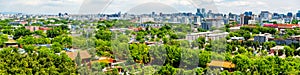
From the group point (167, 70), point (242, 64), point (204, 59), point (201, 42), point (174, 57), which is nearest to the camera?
point (167, 70)

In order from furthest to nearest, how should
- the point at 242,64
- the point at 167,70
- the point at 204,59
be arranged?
1. the point at 204,59
2. the point at 242,64
3. the point at 167,70

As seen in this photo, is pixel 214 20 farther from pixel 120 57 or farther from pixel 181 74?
pixel 120 57

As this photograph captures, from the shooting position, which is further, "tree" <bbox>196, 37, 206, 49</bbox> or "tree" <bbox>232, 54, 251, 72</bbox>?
"tree" <bbox>196, 37, 206, 49</bbox>

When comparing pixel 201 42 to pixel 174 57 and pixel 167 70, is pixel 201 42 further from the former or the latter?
pixel 167 70

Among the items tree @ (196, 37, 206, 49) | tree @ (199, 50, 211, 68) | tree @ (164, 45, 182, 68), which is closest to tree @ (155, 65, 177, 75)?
tree @ (164, 45, 182, 68)

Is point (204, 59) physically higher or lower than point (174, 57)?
lower

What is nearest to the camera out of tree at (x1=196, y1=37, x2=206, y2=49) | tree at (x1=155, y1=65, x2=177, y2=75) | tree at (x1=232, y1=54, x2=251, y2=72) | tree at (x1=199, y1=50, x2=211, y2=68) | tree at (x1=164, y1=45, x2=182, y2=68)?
tree at (x1=155, y1=65, x2=177, y2=75)

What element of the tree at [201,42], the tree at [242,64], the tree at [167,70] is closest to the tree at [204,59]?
the tree at [242,64]

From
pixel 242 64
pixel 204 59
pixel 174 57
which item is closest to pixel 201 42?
pixel 204 59

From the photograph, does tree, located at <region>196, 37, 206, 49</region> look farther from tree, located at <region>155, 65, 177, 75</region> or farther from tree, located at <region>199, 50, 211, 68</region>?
tree, located at <region>155, 65, 177, 75</region>

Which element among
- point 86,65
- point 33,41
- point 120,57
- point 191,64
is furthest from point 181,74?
point 33,41

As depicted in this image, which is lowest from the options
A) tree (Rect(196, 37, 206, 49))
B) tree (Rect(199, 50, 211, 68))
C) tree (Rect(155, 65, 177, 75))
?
tree (Rect(196, 37, 206, 49))
